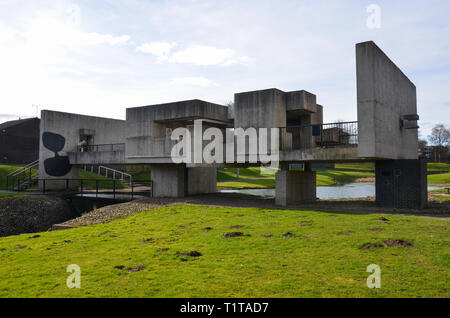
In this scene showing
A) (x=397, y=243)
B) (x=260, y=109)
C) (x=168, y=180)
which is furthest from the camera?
(x=168, y=180)

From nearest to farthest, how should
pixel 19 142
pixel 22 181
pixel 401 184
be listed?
pixel 401 184, pixel 22 181, pixel 19 142

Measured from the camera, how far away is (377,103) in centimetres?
1606

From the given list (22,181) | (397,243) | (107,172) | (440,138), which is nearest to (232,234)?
(397,243)

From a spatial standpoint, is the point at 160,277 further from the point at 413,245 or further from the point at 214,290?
the point at 413,245

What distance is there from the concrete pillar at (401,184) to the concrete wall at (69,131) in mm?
26267

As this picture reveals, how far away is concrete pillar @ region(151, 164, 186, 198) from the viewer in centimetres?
2433

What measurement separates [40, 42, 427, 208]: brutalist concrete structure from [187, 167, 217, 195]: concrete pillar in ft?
0.25

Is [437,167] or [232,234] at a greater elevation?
[437,167]

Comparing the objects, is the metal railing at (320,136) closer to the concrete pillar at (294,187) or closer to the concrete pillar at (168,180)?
the concrete pillar at (294,187)

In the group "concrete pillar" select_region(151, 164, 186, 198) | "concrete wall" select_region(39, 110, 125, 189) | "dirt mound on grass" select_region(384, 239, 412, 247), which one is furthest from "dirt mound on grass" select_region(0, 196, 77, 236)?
"dirt mound on grass" select_region(384, 239, 412, 247)

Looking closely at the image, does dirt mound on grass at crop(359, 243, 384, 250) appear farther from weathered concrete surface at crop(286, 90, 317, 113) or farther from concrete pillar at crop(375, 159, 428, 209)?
weathered concrete surface at crop(286, 90, 317, 113)

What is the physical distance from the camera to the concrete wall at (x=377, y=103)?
15695mm

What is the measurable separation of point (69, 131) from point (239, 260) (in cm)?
2910

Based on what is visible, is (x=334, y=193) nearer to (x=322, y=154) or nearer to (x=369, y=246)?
(x=322, y=154)
